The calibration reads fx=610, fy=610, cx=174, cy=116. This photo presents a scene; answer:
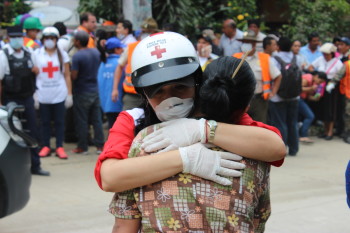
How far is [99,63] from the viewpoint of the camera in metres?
8.97

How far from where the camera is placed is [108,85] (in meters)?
8.98

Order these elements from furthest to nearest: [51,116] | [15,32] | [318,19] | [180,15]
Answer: [318,19] → [180,15] → [51,116] → [15,32]

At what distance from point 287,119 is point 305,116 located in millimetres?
1397

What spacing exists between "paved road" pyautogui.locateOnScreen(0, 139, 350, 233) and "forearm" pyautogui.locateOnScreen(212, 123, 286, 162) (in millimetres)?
3796

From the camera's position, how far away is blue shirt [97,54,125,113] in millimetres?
8742

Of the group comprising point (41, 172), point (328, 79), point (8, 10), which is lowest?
point (8, 10)

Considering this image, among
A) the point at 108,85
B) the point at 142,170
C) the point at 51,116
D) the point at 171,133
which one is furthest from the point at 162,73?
the point at 108,85

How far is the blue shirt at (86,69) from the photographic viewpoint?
8742 mm

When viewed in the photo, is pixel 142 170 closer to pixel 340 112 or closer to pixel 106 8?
pixel 340 112

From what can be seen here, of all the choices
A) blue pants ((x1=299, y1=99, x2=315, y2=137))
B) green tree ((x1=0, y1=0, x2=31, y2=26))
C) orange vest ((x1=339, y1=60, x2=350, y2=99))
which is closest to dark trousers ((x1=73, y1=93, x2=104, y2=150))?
blue pants ((x1=299, y1=99, x2=315, y2=137))

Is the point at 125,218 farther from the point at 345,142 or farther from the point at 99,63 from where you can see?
the point at 345,142

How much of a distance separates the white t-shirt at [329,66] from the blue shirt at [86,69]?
462 cm

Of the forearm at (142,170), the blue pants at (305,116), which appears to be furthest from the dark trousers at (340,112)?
the forearm at (142,170)

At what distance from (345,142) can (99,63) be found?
4.94 meters
